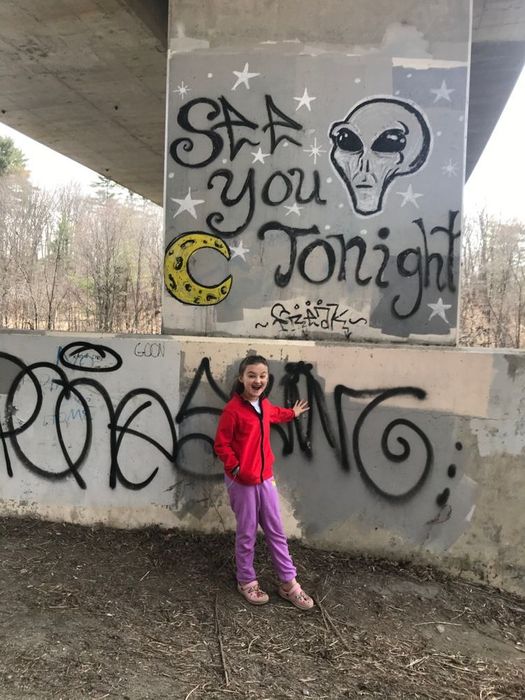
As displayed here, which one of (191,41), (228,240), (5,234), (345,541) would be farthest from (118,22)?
(5,234)

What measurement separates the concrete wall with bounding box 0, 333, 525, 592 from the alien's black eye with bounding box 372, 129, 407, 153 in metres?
1.62

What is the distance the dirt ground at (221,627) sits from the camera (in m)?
2.61

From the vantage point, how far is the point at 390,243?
13.7 ft

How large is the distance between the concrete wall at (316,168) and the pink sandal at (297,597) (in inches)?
73.7

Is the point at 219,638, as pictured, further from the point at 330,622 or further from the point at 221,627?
the point at 330,622

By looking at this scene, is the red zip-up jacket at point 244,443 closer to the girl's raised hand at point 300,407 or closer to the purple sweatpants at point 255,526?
the purple sweatpants at point 255,526

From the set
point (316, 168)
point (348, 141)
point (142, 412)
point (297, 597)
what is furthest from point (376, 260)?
point (297, 597)

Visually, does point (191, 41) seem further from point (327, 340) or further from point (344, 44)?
point (327, 340)

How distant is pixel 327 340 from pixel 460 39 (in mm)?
2578

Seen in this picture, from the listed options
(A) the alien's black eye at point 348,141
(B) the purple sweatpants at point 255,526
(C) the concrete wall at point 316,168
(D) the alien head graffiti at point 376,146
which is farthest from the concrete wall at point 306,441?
(A) the alien's black eye at point 348,141

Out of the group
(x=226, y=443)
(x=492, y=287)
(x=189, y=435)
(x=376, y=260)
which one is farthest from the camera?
(x=492, y=287)

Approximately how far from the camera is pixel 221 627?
3.06 metres

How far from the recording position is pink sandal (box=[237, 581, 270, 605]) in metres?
3.30

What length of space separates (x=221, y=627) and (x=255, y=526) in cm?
61
